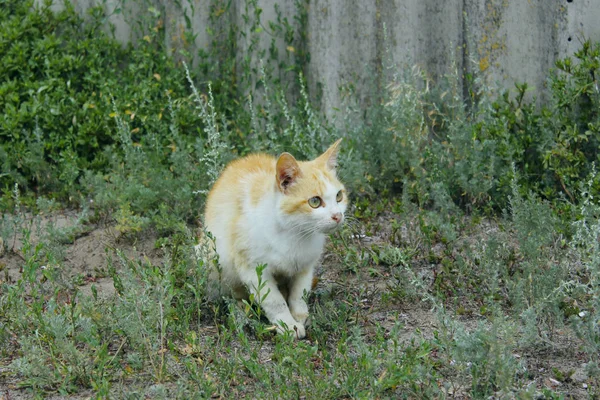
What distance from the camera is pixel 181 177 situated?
6.18 meters

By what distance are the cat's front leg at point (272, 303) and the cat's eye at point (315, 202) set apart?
0.44 m

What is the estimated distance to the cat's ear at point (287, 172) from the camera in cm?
418

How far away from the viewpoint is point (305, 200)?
419 centimetres

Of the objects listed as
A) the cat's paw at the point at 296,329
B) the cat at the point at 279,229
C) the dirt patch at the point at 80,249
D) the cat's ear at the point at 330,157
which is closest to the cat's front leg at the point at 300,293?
the cat at the point at 279,229

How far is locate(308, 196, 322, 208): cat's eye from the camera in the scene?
13.8 ft

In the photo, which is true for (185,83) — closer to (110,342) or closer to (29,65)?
(29,65)

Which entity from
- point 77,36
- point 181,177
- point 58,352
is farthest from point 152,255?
point 77,36

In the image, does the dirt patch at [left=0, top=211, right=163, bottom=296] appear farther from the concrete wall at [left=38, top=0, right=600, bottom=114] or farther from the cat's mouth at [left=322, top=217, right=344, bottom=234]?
the concrete wall at [left=38, top=0, right=600, bottom=114]

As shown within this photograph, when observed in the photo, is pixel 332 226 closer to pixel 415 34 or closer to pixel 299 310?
pixel 299 310

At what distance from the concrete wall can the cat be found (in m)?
2.14

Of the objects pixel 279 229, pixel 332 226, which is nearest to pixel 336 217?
pixel 332 226

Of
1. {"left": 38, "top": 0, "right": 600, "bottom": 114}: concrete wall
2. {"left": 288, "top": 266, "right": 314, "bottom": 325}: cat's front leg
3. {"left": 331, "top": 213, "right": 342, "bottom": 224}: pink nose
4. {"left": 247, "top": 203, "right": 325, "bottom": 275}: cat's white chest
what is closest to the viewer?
{"left": 331, "top": 213, "right": 342, "bottom": 224}: pink nose

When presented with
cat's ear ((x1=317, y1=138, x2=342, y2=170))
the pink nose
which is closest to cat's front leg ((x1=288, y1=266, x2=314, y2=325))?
the pink nose

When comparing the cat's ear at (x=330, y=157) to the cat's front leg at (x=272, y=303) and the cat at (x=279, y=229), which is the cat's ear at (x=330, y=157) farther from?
the cat's front leg at (x=272, y=303)
